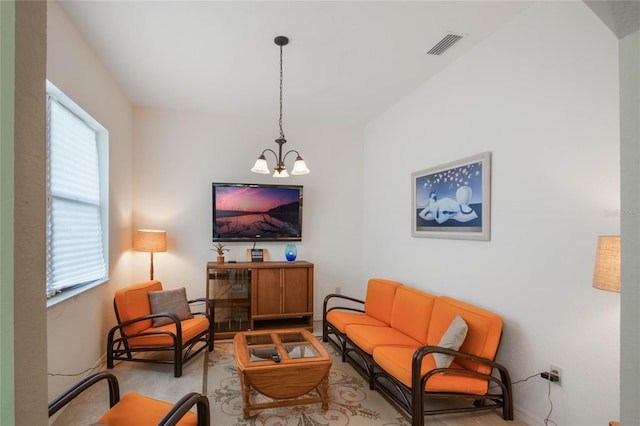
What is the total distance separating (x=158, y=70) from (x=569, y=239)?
160 inches

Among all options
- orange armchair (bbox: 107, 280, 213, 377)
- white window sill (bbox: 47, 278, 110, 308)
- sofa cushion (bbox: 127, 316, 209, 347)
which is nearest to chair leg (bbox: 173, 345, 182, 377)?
orange armchair (bbox: 107, 280, 213, 377)

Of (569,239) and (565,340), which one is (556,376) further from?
(569,239)

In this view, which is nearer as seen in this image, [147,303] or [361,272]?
[147,303]

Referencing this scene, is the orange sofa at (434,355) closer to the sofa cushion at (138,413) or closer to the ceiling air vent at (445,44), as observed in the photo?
the sofa cushion at (138,413)

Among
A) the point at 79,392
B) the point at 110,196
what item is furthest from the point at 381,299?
the point at 110,196

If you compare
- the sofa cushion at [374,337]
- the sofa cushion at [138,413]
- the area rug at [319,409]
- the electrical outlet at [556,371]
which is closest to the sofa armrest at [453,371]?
the electrical outlet at [556,371]

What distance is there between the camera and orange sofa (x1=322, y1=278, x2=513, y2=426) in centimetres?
254

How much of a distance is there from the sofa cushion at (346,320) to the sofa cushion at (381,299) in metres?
0.07

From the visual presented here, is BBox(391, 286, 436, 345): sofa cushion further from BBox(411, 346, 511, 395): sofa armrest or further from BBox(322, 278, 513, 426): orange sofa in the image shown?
BBox(411, 346, 511, 395): sofa armrest

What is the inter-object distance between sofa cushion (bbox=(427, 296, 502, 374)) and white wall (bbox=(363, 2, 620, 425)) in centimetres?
20

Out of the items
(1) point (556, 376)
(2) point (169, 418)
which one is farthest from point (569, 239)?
(2) point (169, 418)

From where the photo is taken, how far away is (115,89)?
409 cm

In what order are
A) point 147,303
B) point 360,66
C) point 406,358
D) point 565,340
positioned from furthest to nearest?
point 147,303 < point 360,66 < point 406,358 < point 565,340

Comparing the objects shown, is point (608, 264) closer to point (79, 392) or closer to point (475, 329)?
point (475, 329)
